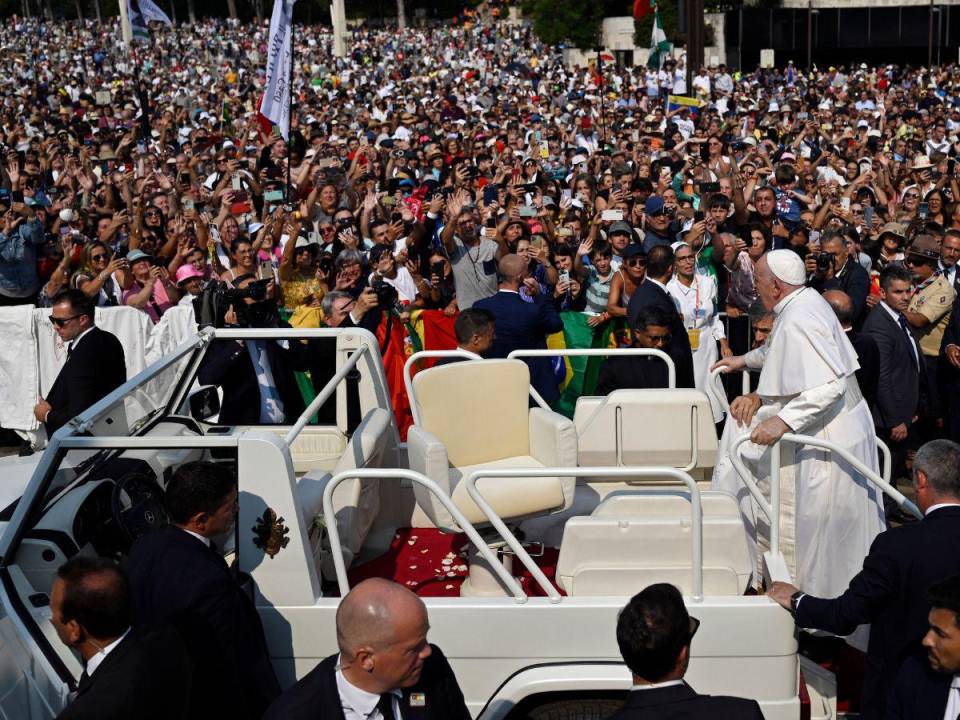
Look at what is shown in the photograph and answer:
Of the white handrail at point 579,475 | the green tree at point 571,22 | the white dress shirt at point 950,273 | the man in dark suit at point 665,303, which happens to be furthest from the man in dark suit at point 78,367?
the green tree at point 571,22

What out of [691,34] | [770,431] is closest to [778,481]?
[770,431]

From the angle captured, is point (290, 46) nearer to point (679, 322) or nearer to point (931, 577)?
point (679, 322)

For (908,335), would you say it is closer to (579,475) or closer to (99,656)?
(579,475)

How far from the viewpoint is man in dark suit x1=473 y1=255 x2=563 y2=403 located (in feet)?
26.6

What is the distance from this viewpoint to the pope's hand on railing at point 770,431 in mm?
5176

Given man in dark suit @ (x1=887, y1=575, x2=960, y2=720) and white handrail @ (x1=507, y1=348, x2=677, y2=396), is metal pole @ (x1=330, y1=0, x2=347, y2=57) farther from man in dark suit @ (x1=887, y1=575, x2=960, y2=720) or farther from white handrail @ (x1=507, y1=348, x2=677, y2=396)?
man in dark suit @ (x1=887, y1=575, x2=960, y2=720)

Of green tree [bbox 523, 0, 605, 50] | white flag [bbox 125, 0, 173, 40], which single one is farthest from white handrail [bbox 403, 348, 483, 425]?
green tree [bbox 523, 0, 605, 50]

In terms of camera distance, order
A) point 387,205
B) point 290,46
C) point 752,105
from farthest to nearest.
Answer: point 752,105 → point 387,205 → point 290,46

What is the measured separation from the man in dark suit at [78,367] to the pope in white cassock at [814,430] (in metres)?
3.87

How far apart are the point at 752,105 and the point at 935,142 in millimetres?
7624

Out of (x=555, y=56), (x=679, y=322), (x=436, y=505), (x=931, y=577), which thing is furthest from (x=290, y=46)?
(x=555, y=56)

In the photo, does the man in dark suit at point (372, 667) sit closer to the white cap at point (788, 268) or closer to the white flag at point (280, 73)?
the white cap at point (788, 268)

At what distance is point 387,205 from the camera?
13219mm

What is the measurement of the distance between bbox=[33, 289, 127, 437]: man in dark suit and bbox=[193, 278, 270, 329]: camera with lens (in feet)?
2.17
